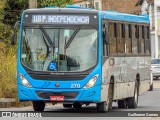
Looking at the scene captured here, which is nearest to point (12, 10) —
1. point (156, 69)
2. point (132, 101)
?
point (132, 101)

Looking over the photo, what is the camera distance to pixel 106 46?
69.9 ft

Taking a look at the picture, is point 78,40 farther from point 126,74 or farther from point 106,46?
point 126,74

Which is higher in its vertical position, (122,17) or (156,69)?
(122,17)

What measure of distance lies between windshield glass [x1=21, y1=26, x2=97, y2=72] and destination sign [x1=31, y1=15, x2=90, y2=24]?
20cm

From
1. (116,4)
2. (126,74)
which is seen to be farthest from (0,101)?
(116,4)

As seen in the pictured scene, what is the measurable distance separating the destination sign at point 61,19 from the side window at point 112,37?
131 centimetres

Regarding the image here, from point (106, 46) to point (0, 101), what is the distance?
18.2 feet

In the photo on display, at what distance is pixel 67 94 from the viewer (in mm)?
20266

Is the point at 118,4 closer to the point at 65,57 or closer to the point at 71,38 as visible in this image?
the point at 71,38

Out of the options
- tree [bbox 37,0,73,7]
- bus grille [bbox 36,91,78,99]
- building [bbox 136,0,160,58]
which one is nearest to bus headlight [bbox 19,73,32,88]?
bus grille [bbox 36,91,78,99]

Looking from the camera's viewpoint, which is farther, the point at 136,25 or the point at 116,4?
the point at 116,4

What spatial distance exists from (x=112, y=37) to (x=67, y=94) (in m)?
2.83

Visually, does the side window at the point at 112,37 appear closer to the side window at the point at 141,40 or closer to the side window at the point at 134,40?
the side window at the point at 134,40

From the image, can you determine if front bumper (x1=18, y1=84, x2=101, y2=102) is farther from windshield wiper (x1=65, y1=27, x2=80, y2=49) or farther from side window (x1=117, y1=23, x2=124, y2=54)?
side window (x1=117, y1=23, x2=124, y2=54)
